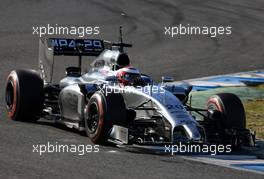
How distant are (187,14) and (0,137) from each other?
1728cm

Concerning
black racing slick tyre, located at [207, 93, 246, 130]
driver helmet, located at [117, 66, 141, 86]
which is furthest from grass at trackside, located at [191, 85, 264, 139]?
driver helmet, located at [117, 66, 141, 86]

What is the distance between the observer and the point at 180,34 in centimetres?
2634

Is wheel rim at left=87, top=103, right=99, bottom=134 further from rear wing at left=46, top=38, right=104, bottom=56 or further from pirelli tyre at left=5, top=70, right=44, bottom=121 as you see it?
rear wing at left=46, top=38, right=104, bottom=56

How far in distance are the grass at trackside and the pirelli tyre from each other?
361 centimetres

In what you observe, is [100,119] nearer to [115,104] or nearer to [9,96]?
[115,104]

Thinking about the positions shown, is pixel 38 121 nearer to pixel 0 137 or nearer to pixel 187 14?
pixel 0 137

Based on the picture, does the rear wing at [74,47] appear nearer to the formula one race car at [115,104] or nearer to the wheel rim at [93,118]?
the formula one race car at [115,104]

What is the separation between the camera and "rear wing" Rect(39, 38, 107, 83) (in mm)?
14906

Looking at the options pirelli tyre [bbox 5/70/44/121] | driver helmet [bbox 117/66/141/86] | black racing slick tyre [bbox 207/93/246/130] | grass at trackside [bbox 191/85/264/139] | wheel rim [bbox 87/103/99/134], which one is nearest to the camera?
wheel rim [bbox 87/103/99/134]

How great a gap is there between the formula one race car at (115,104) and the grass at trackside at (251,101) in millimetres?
1469

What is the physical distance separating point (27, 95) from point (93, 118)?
6.22ft

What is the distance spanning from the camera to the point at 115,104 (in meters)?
12.0

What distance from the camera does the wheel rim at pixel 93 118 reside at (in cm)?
1239

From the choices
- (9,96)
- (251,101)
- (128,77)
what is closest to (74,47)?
(9,96)
